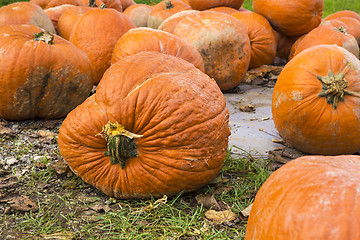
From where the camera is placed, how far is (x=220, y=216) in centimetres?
235

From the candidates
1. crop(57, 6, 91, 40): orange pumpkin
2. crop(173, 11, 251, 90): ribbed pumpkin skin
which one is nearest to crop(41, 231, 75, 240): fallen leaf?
crop(173, 11, 251, 90): ribbed pumpkin skin

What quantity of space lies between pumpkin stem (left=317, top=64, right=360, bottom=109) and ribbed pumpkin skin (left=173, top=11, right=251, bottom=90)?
1.77m

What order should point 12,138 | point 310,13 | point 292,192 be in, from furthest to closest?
point 310,13 < point 12,138 < point 292,192

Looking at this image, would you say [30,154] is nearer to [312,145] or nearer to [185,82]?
[185,82]

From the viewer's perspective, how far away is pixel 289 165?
Answer: 1682mm

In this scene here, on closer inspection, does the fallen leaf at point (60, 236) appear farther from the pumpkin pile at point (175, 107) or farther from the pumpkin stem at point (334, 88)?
the pumpkin stem at point (334, 88)

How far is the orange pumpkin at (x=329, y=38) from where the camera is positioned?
5.13m

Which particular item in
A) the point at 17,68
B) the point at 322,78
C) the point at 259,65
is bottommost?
the point at 259,65

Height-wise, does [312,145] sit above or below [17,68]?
below

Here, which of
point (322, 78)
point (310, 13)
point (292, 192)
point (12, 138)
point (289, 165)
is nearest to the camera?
point (292, 192)

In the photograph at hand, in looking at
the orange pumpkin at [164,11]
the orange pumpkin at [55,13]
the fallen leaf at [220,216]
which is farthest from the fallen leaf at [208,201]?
the orange pumpkin at [164,11]

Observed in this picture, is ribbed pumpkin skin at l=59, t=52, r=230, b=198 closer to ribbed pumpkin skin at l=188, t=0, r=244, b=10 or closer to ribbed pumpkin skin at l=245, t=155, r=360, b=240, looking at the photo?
ribbed pumpkin skin at l=245, t=155, r=360, b=240

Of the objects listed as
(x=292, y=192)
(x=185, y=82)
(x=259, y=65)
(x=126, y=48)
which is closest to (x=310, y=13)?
(x=259, y=65)

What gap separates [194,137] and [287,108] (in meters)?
1.20
